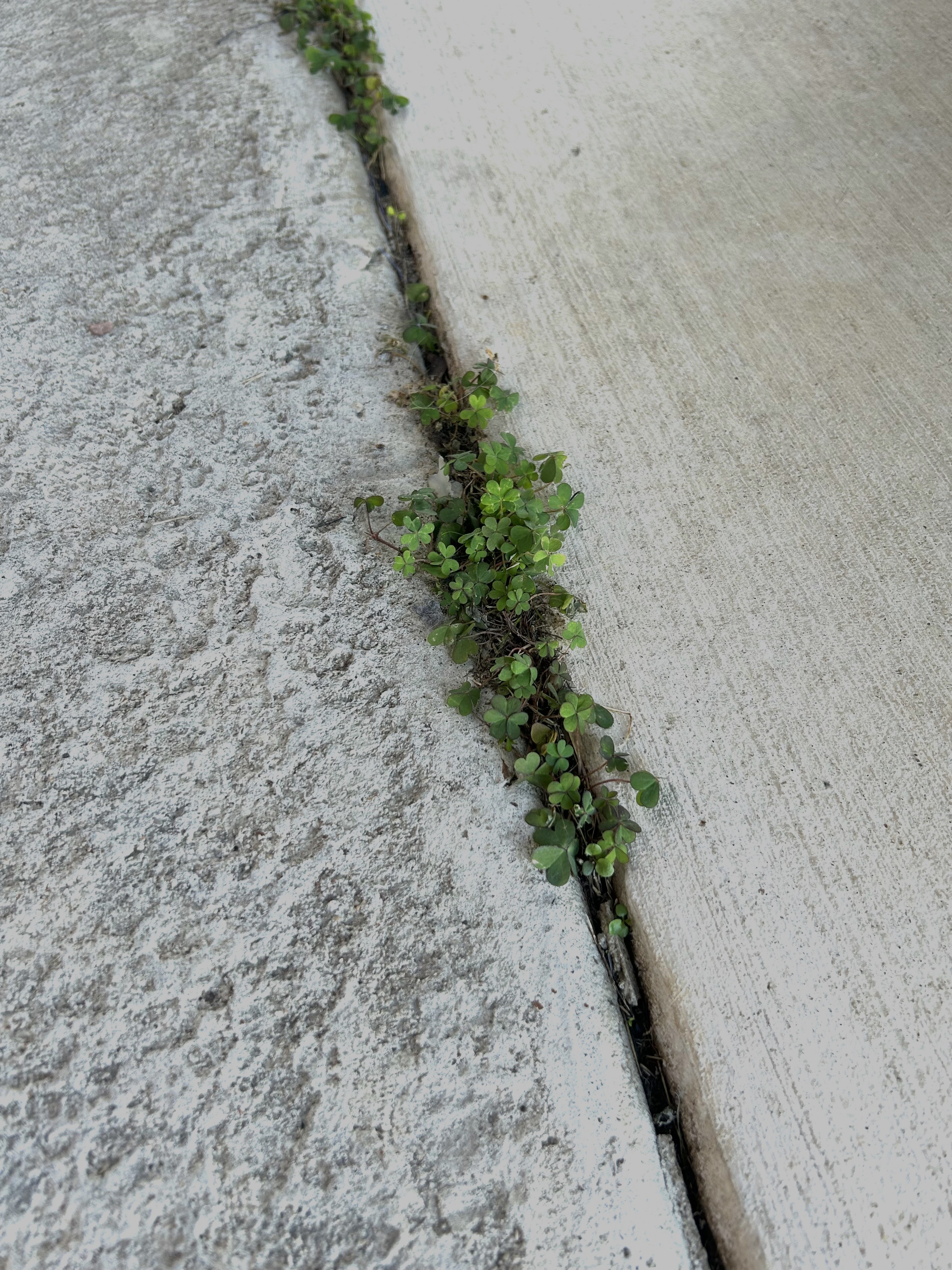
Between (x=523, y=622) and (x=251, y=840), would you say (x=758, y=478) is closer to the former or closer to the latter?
(x=523, y=622)

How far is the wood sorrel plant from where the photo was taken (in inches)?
52.1

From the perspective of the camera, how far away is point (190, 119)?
2271 millimetres

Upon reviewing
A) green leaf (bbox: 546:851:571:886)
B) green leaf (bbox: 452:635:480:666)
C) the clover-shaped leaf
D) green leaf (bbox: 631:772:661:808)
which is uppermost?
green leaf (bbox: 452:635:480:666)

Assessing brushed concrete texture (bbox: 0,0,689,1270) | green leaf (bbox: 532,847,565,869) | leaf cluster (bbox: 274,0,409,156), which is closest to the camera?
brushed concrete texture (bbox: 0,0,689,1270)

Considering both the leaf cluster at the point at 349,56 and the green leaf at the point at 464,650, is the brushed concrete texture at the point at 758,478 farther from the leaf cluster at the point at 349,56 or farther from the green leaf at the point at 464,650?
the green leaf at the point at 464,650

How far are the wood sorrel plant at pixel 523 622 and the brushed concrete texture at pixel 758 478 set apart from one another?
0.21 feet

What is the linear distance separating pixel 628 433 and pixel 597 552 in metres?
0.29

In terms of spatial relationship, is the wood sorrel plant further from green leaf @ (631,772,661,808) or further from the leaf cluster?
the leaf cluster

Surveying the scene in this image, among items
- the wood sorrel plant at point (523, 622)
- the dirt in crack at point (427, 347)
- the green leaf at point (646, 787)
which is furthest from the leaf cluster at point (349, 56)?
the green leaf at point (646, 787)

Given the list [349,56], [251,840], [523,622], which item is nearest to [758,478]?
[523,622]

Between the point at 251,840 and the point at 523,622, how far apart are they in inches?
21.8

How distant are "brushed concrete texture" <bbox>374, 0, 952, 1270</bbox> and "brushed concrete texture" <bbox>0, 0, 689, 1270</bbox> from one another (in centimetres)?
18

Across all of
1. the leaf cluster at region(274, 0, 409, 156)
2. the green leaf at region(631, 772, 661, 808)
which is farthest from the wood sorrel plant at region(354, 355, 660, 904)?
the leaf cluster at region(274, 0, 409, 156)

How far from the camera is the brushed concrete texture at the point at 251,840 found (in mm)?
1084
